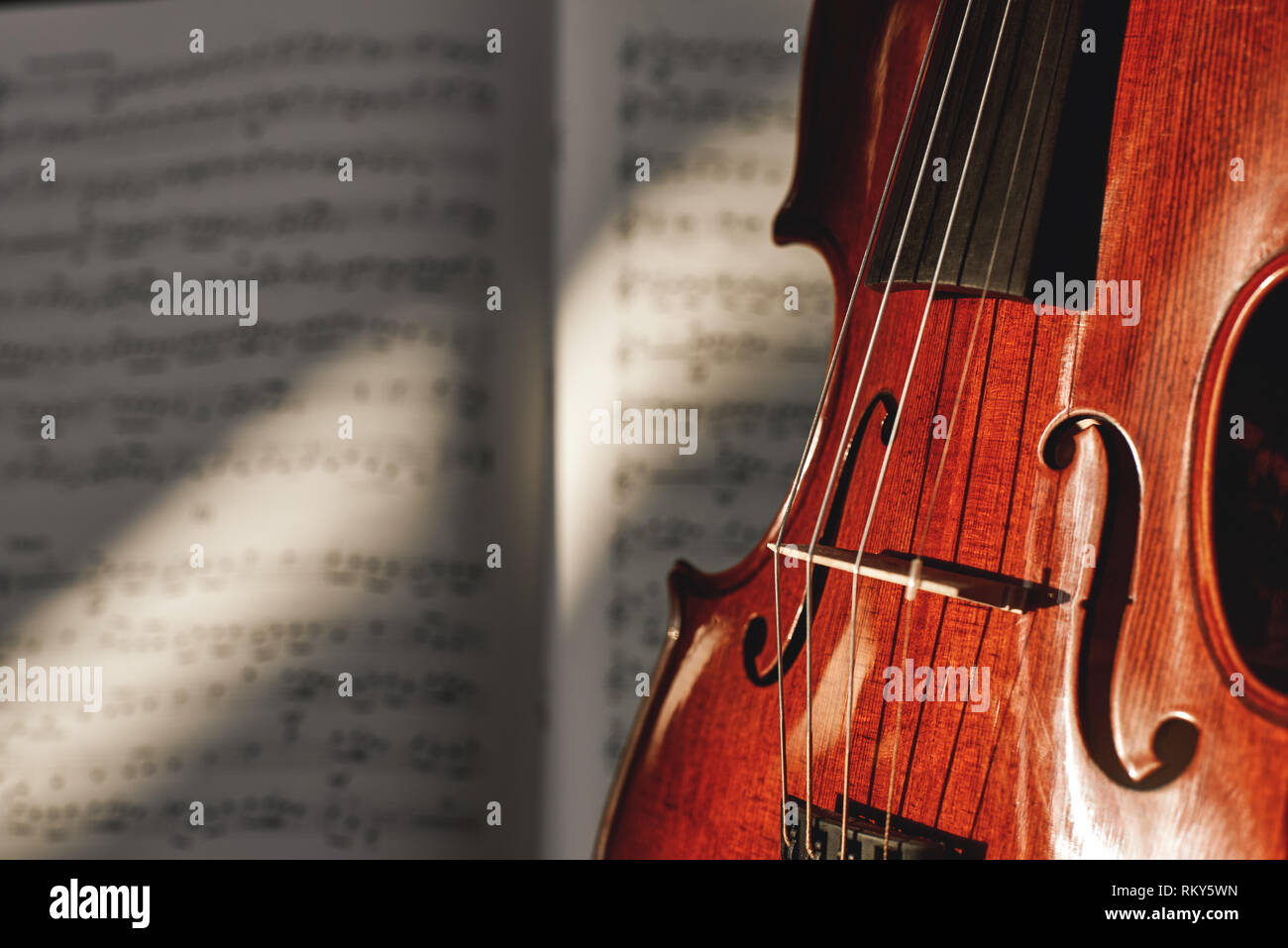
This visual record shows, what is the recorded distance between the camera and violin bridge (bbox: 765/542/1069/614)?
493mm

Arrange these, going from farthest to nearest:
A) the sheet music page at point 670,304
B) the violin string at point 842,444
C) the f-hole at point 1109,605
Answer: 1. the sheet music page at point 670,304
2. the violin string at point 842,444
3. the f-hole at point 1109,605

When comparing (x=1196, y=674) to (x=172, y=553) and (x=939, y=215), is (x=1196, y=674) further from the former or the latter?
(x=172, y=553)

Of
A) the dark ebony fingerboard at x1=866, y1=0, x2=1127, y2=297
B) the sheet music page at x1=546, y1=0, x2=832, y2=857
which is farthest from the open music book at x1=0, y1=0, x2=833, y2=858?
the dark ebony fingerboard at x1=866, y1=0, x2=1127, y2=297

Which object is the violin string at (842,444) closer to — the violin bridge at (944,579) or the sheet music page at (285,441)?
the violin bridge at (944,579)

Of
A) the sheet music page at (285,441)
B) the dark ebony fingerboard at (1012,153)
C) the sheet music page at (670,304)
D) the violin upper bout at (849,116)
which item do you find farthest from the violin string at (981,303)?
the sheet music page at (285,441)

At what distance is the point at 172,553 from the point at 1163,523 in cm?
103

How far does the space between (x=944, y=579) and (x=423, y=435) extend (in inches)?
26.0

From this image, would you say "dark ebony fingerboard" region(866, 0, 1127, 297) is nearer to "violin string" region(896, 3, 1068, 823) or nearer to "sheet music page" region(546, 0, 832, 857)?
"violin string" region(896, 3, 1068, 823)

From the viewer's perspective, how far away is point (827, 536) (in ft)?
2.01

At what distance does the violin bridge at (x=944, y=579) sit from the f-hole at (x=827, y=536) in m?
0.02

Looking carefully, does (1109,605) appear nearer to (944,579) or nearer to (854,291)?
(944,579)

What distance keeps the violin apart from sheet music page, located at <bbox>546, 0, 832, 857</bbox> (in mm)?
319

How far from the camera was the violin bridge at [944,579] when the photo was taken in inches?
19.4
